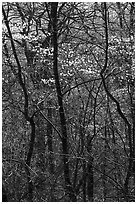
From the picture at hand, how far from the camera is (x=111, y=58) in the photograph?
5824 mm

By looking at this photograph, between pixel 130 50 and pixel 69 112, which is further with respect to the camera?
pixel 69 112

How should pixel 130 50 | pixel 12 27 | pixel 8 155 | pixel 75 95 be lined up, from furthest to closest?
pixel 75 95 < pixel 12 27 < pixel 8 155 < pixel 130 50

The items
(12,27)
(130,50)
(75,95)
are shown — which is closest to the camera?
(130,50)

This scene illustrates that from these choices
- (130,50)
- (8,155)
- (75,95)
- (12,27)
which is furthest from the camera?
(75,95)

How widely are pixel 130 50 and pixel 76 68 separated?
1.37 meters

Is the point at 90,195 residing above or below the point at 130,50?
below

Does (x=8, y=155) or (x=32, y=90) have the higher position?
(x=32, y=90)

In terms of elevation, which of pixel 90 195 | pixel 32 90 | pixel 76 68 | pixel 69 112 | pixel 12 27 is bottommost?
pixel 90 195

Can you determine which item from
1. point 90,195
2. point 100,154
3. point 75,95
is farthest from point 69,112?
point 90,195

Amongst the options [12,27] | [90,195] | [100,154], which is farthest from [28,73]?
[90,195]

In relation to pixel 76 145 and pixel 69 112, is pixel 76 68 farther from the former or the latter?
pixel 76 145

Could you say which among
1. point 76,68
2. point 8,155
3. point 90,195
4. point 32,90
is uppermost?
point 76,68

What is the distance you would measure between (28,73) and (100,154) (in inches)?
81.4

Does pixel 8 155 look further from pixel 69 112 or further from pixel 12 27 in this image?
pixel 12 27
